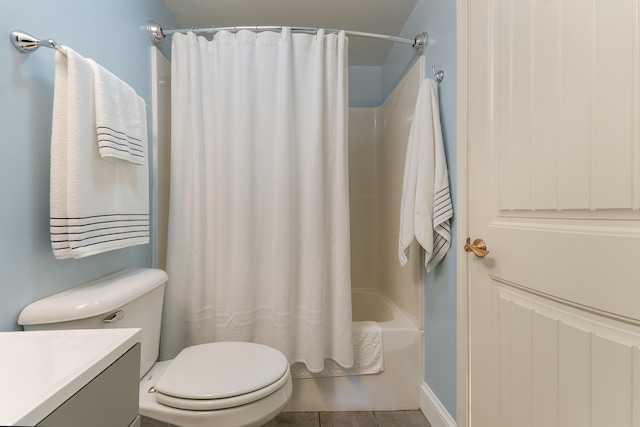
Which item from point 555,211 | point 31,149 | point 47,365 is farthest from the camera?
point 31,149

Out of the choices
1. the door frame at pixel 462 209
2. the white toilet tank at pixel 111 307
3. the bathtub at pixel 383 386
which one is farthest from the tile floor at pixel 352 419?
the white toilet tank at pixel 111 307

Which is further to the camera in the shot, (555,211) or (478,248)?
(478,248)

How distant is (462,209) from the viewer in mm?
1201

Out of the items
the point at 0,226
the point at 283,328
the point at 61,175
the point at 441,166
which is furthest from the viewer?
the point at 283,328

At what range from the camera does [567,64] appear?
2.39 feet

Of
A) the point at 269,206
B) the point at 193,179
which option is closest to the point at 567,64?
the point at 269,206

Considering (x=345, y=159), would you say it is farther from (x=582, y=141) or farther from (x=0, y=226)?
(x=0, y=226)

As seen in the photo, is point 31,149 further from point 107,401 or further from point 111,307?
point 107,401

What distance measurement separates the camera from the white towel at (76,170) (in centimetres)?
91

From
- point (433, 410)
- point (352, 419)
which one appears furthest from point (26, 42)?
point (433, 410)

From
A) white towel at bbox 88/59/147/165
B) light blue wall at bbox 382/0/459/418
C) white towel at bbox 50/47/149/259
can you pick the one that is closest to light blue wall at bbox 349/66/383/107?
light blue wall at bbox 382/0/459/418

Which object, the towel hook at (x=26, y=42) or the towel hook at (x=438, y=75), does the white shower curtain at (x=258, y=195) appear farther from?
the towel hook at (x=26, y=42)

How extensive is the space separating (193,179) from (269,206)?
0.40 metres

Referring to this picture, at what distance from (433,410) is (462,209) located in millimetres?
1008
